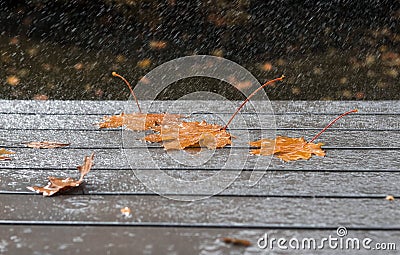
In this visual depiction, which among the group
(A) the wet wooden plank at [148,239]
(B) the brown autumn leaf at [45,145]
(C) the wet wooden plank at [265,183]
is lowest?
(A) the wet wooden plank at [148,239]

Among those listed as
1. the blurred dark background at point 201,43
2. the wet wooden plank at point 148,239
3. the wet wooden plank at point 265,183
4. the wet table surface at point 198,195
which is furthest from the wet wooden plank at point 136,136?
the blurred dark background at point 201,43

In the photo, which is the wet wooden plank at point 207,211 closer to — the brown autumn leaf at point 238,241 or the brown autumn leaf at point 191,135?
the brown autumn leaf at point 238,241

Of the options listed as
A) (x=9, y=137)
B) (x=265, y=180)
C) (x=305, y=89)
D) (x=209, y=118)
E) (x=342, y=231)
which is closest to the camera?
(x=342, y=231)

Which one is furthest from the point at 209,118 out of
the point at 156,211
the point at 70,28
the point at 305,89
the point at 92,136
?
the point at 70,28

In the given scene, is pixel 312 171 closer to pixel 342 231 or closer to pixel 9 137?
pixel 342 231

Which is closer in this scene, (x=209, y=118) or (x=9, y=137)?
(x=9, y=137)

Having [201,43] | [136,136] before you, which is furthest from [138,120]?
[201,43]

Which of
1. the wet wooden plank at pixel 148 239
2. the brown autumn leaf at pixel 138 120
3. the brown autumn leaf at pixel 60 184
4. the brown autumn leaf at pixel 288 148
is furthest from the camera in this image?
the brown autumn leaf at pixel 138 120

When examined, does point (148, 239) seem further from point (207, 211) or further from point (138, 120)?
point (138, 120)
